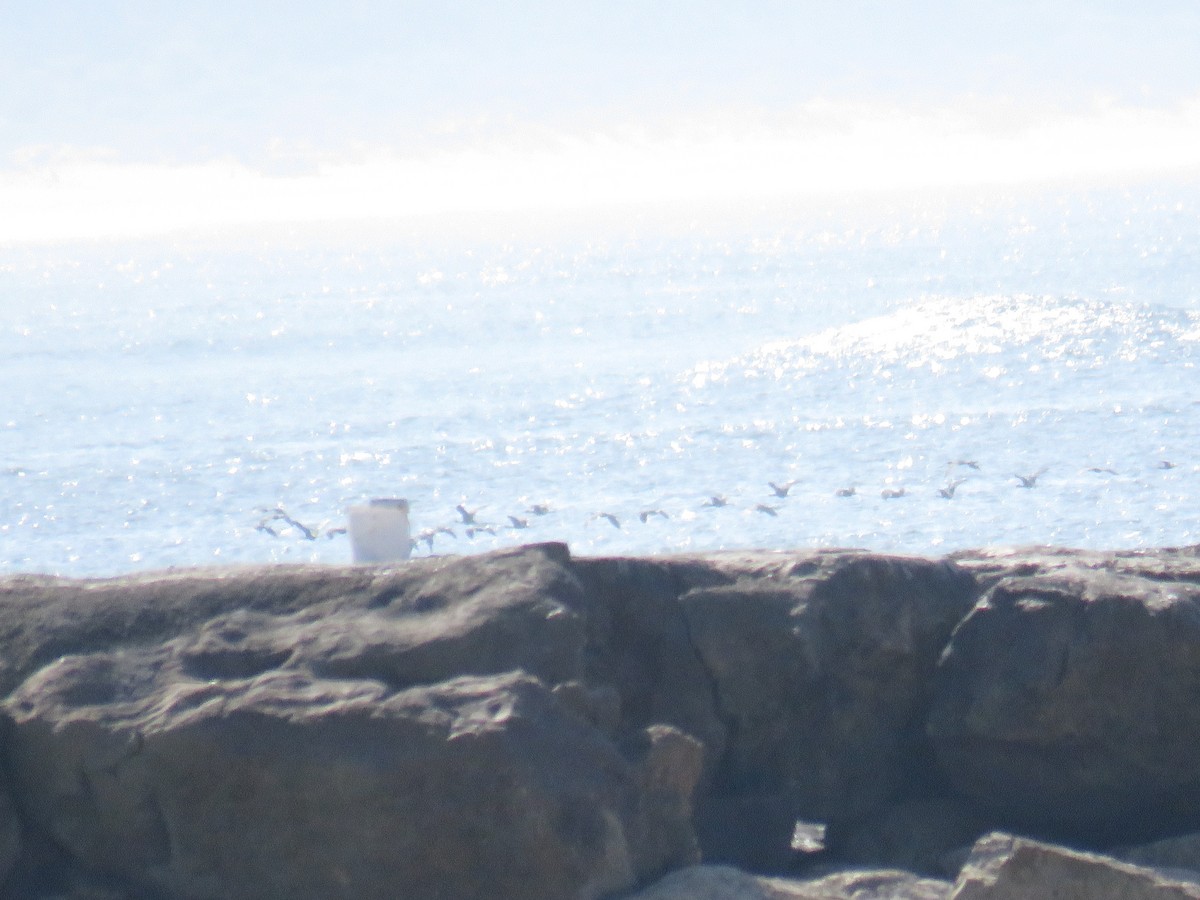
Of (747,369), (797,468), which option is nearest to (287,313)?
(747,369)

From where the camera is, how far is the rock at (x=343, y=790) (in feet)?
13.1

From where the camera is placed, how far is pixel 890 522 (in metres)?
21.4

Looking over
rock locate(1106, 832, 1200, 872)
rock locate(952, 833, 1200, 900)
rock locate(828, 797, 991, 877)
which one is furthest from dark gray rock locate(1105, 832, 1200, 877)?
rock locate(952, 833, 1200, 900)

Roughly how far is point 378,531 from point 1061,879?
4.99 metres

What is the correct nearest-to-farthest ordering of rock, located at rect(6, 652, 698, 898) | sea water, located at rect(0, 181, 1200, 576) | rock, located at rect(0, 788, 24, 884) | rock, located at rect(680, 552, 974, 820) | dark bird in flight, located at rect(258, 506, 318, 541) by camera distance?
rock, located at rect(6, 652, 698, 898), rock, located at rect(0, 788, 24, 884), rock, located at rect(680, 552, 974, 820), dark bird in flight, located at rect(258, 506, 318, 541), sea water, located at rect(0, 181, 1200, 576)

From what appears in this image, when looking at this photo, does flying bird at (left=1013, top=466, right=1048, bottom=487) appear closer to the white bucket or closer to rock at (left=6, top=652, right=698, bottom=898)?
the white bucket

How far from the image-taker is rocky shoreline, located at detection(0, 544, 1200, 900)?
4.04 m

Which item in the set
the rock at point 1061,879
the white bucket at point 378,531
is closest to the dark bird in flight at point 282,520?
the white bucket at point 378,531

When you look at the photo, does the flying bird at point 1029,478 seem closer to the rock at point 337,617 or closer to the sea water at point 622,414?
the sea water at point 622,414

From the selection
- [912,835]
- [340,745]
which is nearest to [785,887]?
[912,835]

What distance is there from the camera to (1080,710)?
4.93 metres

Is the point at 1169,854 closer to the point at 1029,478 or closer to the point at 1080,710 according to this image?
the point at 1080,710

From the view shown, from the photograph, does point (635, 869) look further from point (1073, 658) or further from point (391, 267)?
point (391, 267)

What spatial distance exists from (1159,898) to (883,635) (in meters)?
1.16
